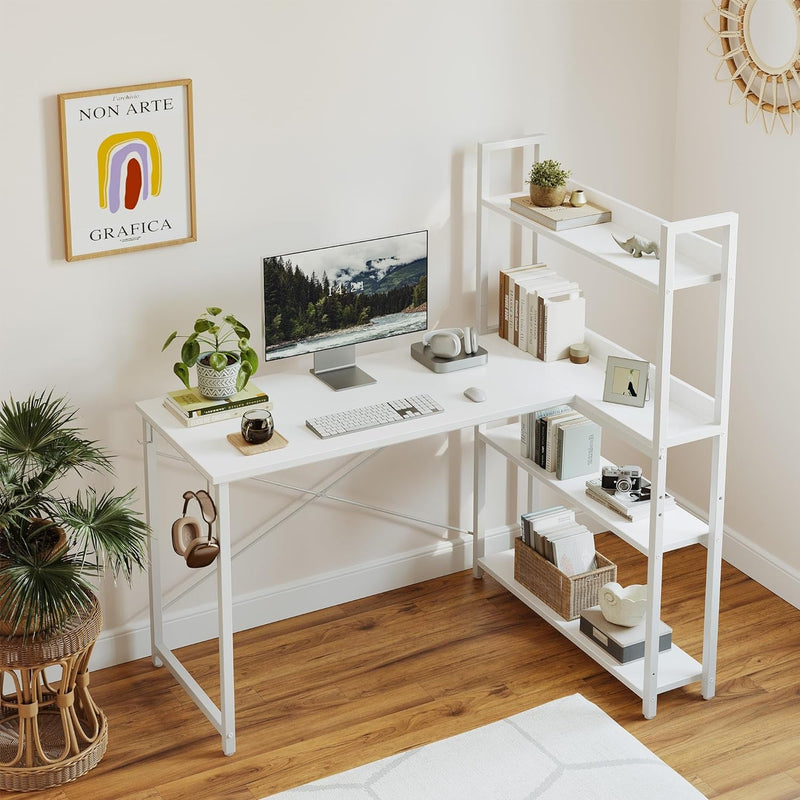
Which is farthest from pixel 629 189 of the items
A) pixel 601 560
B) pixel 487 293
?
pixel 601 560

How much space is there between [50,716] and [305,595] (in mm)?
876

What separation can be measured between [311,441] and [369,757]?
0.83 meters

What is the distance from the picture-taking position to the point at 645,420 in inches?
127

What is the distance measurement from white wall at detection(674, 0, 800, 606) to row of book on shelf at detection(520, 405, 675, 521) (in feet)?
1.99

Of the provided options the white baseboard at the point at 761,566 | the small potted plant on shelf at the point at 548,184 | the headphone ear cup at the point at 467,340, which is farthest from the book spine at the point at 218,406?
the white baseboard at the point at 761,566

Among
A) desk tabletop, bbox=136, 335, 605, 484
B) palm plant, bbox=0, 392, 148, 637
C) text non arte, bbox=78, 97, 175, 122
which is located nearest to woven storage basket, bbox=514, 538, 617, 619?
desk tabletop, bbox=136, 335, 605, 484

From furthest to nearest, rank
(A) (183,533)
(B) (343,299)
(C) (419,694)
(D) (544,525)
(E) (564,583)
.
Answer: (D) (544,525)
(E) (564,583)
(C) (419,694)
(B) (343,299)
(A) (183,533)

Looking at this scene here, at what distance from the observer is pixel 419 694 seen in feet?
11.5

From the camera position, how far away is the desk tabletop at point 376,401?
305 cm

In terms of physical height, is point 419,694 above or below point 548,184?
below

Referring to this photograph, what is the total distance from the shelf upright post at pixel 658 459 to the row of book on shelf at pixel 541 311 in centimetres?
41

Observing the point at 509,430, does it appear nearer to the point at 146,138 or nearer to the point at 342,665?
the point at 342,665

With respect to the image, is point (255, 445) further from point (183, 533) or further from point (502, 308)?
point (502, 308)

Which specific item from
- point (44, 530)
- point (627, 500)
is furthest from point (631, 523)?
point (44, 530)
